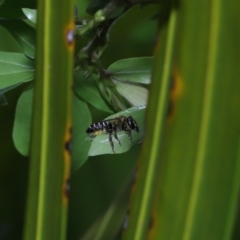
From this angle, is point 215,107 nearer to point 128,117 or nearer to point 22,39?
point 128,117

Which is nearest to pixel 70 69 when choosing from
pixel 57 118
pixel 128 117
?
pixel 57 118

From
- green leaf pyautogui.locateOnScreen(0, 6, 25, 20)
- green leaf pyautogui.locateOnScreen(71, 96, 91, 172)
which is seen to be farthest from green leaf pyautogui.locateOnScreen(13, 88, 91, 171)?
green leaf pyautogui.locateOnScreen(0, 6, 25, 20)

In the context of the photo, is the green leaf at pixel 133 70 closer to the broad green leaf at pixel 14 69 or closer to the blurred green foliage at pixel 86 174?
the broad green leaf at pixel 14 69

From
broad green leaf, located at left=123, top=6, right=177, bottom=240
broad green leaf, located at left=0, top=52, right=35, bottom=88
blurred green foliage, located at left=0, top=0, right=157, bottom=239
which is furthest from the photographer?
blurred green foliage, located at left=0, top=0, right=157, bottom=239

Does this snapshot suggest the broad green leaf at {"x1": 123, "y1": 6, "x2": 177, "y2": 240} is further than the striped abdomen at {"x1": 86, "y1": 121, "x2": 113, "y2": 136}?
No

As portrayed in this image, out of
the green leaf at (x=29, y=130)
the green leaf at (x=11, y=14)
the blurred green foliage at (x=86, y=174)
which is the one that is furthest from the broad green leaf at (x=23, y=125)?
the blurred green foliage at (x=86, y=174)

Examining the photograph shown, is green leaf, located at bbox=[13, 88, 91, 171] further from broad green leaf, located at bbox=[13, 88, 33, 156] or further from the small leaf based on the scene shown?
the small leaf
